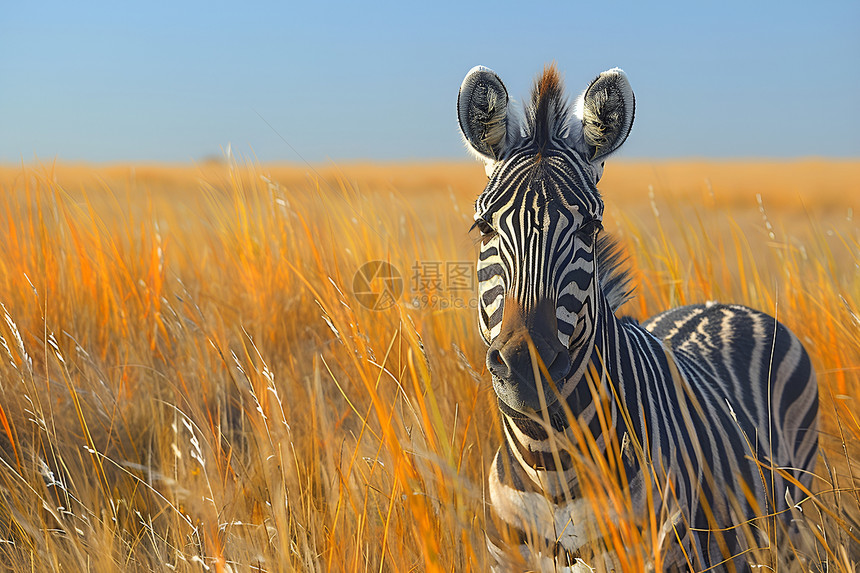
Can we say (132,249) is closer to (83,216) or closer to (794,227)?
(83,216)

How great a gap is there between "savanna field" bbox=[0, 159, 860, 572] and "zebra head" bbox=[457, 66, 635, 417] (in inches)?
14.4

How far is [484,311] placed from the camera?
187 cm

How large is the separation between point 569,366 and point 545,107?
0.82 metres

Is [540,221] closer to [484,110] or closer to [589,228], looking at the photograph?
[589,228]

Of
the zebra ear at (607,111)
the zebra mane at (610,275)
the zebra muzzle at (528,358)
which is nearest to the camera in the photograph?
the zebra muzzle at (528,358)

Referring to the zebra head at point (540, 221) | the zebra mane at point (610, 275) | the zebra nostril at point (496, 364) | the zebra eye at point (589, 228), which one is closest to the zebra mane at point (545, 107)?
the zebra head at point (540, 221)

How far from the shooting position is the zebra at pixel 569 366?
171 cm

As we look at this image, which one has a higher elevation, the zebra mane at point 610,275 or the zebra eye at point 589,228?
the zebra eye at point 589,228

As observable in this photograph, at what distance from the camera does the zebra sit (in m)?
1.71

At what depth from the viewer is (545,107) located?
195 centimetres

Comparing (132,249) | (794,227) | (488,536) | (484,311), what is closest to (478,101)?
(484,311)

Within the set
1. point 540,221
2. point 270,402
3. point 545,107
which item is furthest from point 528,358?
point 270,402

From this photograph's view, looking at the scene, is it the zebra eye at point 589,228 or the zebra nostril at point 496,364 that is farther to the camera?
the zebra eye at point 589,228

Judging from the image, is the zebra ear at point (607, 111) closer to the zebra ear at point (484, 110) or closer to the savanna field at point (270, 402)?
the zebra ear at point (484, 110)
